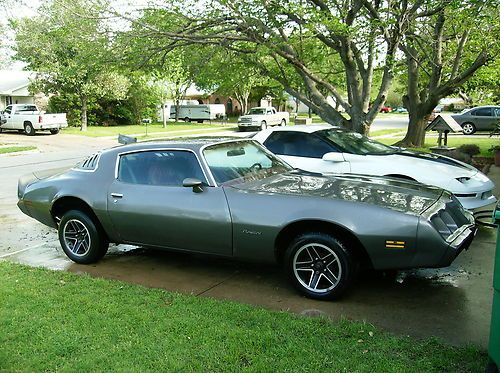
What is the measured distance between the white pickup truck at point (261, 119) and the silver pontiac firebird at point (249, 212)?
30.1 m

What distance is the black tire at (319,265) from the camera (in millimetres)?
4395

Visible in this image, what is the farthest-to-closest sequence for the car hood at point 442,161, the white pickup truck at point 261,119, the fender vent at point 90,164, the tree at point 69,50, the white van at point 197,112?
the white van at point 197,112 → the white pickup truck at point 261,119 → the tree at point 69,50 → the car hood at point 442,161 → the fender vent at point 90,164

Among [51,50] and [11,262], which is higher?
[51,50]

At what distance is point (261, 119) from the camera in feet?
119

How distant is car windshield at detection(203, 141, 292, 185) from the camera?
5.20 metres

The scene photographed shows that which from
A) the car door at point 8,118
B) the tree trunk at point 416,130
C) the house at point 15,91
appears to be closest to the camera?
the tree trunk at point 416,130

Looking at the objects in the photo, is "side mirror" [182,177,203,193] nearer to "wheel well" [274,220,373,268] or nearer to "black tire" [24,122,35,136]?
"wheel well" [274,220,373,268]

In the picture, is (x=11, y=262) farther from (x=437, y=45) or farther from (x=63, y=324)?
(x=437, y=45)

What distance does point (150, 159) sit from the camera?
18.3 feet

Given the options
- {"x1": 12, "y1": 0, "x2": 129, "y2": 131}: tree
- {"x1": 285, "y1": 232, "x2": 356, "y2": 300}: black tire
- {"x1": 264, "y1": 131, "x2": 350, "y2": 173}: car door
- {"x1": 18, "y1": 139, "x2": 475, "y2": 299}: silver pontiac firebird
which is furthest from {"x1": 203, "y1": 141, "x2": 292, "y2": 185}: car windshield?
{"x1": 12, "y1": 0, "x2": 129, "y2": 131}: tree

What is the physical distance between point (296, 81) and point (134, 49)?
18.9ft

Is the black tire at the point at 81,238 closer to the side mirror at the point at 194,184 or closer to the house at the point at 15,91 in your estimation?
the side mirror at the point at 194,184

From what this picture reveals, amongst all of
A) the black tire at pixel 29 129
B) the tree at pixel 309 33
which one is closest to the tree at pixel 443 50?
the tree at pixel 309 33

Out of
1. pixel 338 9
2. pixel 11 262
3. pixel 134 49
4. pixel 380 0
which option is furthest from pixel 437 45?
pixel 11 262
